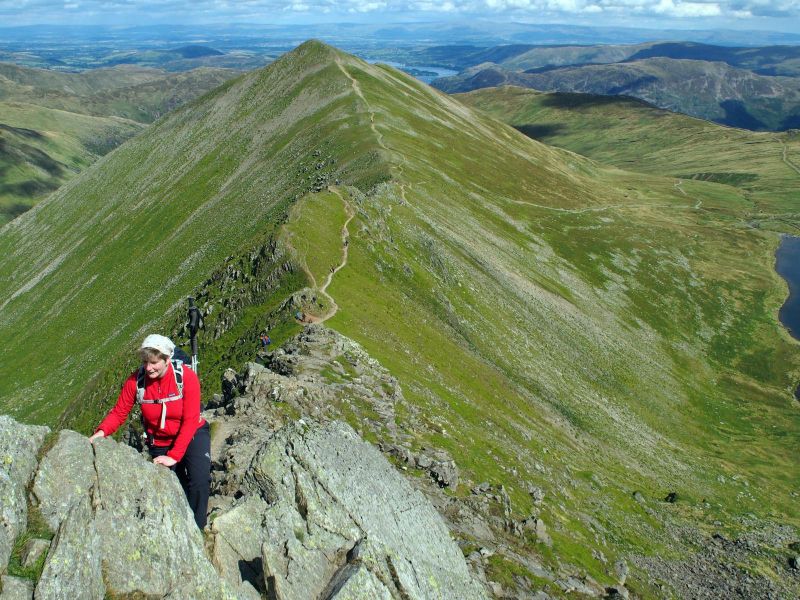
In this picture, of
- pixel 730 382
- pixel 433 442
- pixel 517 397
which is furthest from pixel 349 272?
pixel 730 382

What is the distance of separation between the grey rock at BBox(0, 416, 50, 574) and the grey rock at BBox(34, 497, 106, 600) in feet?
2.71

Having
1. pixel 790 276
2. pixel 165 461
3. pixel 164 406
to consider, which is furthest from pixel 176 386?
pixel 790 276

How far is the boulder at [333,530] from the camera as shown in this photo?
50.2ft

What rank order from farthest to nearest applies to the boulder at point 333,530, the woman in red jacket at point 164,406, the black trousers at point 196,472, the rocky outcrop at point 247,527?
the boulder at point 333,530
the black trousers at point 196,472
the woman in red jacket at point 164,406
the rocky outcrop at point 247,527

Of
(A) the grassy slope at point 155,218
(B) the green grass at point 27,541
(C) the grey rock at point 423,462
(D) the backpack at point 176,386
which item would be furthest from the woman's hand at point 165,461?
(A) the grassy slope at point 155,218

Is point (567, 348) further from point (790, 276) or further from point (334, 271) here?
point (790, 276)

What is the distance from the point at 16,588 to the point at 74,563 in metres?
1.08

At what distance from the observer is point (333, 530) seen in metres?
17.5

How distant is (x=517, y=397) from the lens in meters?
57.1

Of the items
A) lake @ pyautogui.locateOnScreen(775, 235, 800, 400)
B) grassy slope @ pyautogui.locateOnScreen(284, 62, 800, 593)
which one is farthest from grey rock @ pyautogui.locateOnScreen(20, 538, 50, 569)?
lake @ pyautogui.locateOnScreen(775, 235, 800, 400)

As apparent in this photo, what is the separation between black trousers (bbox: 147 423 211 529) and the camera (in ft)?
48.1

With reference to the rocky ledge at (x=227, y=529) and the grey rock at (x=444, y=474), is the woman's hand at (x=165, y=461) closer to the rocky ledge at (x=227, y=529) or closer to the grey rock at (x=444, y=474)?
the rocky ledge at (x=227, y=529)

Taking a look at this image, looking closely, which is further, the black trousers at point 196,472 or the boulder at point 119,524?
the black trousers at point 196,472

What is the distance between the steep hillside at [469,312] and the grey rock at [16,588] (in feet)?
65.3
